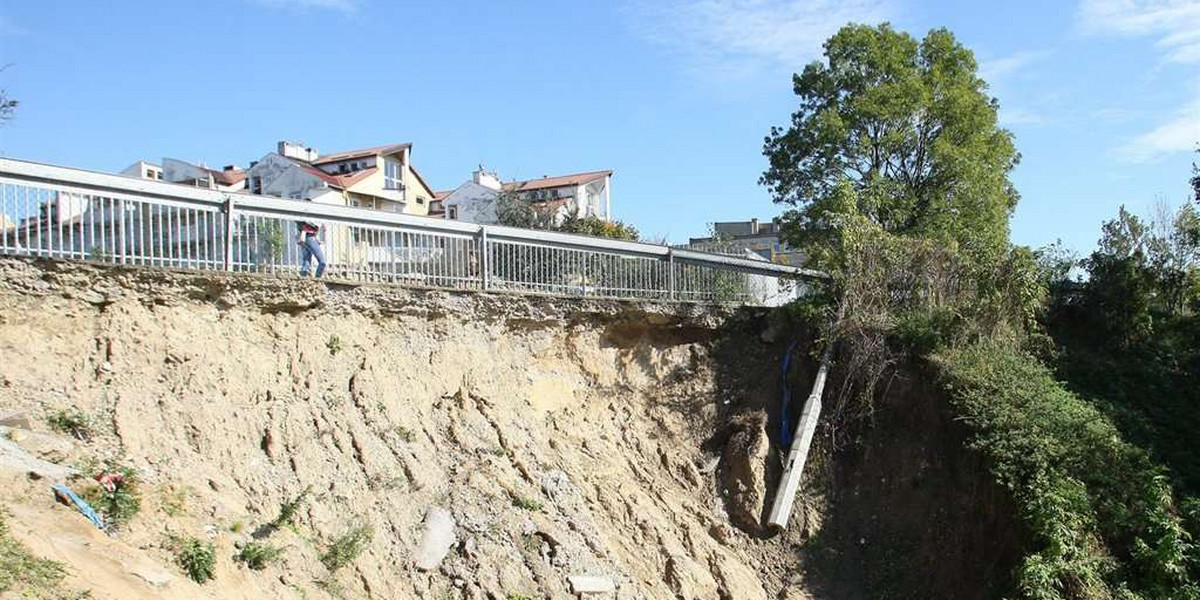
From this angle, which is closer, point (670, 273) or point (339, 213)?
point (339, 213)

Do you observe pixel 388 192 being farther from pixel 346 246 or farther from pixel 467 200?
pixel 346 246

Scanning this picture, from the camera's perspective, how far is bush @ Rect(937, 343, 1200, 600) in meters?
10.1

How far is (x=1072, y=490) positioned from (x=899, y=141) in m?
8.89

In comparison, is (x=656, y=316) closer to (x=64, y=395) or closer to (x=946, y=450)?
(x=946, y=450)

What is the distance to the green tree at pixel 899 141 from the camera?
57.5 ft

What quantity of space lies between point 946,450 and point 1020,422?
1.25 meters

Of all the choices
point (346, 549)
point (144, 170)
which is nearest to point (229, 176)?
point (144, 170)

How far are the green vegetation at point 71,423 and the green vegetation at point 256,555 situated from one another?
1.68 metres

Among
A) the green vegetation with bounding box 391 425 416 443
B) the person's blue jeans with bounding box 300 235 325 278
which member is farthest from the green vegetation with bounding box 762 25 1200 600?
the person's blue jeans with bounding box 300 235 325 278

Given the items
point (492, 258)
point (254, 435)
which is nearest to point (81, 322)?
point (254, 435)

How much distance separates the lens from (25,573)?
555cm

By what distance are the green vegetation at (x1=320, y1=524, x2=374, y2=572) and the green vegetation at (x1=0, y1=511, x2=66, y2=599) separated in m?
2.77

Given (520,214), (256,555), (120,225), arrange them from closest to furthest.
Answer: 1. (256,555)
2. (120,225)
3. (520,214)

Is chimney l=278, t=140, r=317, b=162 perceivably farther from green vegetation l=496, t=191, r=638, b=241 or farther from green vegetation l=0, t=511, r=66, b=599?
green vegetation l=0, t=511, r=66, b=599
